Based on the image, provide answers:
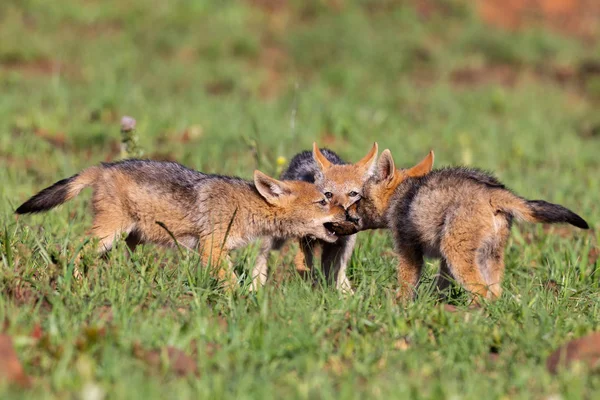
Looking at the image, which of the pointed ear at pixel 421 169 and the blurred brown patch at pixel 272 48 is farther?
the blurred brown patch at pixel 272 48

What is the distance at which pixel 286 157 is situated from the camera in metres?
9.62

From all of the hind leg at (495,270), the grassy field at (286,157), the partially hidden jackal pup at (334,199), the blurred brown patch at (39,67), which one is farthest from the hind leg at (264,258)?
the blurred brown patch at (39,67)

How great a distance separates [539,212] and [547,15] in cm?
1441

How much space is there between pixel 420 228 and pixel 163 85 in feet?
27.3

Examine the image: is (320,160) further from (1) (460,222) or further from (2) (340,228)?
(1) (460,222)

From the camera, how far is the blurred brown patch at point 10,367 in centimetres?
399

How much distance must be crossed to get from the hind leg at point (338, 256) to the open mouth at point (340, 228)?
230 mm

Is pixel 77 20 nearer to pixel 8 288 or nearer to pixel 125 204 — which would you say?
pixel 125 204

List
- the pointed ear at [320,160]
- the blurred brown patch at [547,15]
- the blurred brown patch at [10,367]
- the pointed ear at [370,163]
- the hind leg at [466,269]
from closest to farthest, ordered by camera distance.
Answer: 1. the blurred brown patch at [10,367]
2. the hind leg at [466,269]
3. the pointed ear at [370,163]
4. the pointed ear at [320,160]
5. the blurred brown patch at [547,15]

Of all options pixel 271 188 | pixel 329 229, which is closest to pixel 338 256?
pixel 329 229

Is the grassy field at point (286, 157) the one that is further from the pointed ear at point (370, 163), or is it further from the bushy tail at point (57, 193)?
the pointed ear at point (370, 163)

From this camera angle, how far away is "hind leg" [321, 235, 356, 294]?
6.79 metres


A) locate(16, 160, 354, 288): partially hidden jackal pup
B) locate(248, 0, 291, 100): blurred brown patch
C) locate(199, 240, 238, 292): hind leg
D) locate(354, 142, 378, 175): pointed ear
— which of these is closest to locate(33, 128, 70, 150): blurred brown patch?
locate(16, 160, 354, 288): partially hidden jackal pup

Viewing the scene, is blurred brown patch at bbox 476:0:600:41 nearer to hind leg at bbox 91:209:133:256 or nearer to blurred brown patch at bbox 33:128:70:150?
blurred brown patch at bbox 33:128:70:150
